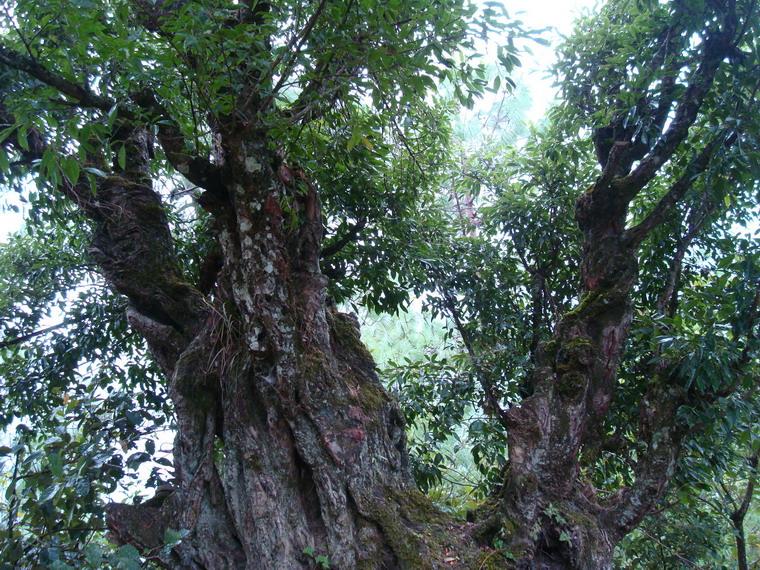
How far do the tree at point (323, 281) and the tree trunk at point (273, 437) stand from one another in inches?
0.5

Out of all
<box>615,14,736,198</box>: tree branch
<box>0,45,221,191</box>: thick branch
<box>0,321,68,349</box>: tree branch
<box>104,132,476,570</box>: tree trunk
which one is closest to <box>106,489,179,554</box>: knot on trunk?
<box>104,132,476,570</box>: tree trunk

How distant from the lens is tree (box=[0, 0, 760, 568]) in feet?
8.32

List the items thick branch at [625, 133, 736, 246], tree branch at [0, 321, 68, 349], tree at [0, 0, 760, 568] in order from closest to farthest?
1. tree at [0, 0, 760, 568]
2. thick branch at [625, 133, 736, 246]
3. tree branch at [0, 321, 68, 349]

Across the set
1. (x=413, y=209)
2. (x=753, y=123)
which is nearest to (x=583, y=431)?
(x=753, y=123)

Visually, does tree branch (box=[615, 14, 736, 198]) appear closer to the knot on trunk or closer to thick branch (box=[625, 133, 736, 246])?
thick branch (box=[625, 133, 736, 246])

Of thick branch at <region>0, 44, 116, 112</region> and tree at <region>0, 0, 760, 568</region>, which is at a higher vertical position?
thick branch at <region>0, 44, 116, 112</region>

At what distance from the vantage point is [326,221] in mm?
4047

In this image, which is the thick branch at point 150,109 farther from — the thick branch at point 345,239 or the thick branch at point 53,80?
the thick branch at point 345,239

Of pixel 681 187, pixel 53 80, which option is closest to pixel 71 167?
pixel 53 80

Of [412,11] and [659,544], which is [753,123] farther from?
[659,544]

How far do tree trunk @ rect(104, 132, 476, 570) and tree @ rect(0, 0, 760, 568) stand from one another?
0.01m

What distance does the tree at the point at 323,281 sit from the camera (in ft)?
8.32

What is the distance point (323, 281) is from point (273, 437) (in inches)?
33.3

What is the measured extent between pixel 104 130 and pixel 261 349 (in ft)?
3.77
